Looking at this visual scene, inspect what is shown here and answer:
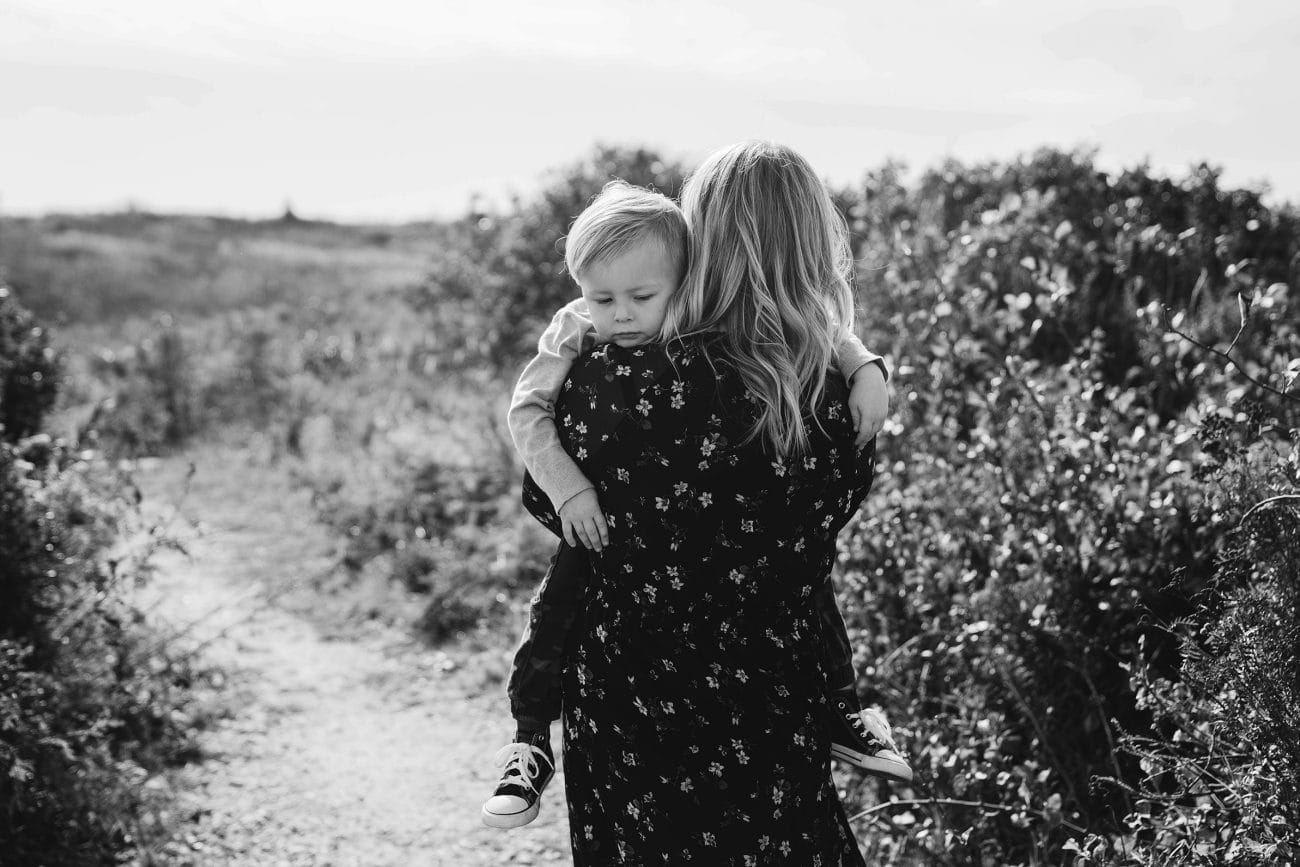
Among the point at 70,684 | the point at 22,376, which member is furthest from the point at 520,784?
the point at 22,376

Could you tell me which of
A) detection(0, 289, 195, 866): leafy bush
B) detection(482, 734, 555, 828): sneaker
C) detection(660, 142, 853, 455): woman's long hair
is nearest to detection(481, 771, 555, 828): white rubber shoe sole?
detection(482, 734, 555, 828): sneaker

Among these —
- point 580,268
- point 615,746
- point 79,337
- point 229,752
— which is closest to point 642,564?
point 615,746

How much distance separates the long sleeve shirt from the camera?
238cm

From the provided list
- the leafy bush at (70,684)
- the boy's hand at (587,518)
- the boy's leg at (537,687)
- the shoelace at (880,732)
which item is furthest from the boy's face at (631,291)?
the leafy bush at (70,684)

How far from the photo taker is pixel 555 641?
269 cm

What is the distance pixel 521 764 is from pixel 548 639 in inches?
13.9

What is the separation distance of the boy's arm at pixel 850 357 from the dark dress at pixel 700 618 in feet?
0.23

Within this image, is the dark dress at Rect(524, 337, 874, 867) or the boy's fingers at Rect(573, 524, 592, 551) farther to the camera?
the boy's fingers at Rect(573, 524, 592, 551)

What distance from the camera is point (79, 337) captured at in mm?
14750

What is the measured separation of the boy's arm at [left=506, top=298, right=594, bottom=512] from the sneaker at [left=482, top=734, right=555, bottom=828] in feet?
2.54

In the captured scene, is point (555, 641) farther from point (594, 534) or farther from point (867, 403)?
point (867, 403)

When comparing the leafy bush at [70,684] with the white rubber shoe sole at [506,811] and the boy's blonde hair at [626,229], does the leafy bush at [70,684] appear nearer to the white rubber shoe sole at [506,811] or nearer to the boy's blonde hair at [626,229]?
the white rubber shoe sole at [506,811]

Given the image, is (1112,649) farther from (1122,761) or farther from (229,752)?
(229,752)

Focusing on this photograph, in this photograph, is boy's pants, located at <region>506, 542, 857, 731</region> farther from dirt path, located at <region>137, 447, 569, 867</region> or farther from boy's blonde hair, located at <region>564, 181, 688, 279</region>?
dirt path, located at <region>137, 447, 569, 867</region>
